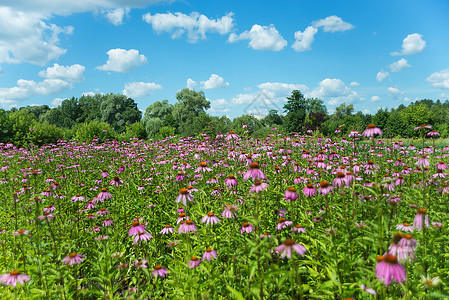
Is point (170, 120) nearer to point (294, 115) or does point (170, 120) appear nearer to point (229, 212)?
point (294, 115)

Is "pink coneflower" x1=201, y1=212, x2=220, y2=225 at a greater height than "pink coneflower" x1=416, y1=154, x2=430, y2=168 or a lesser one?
lesser

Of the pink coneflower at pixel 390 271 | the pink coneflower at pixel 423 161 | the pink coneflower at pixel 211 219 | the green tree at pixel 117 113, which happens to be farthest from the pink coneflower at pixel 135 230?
the green tree at pixel 117 113

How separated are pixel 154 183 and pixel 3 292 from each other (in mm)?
3697

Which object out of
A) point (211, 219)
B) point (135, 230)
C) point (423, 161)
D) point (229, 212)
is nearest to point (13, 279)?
point (135, 230)

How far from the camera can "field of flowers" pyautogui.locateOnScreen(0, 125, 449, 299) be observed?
226 cm

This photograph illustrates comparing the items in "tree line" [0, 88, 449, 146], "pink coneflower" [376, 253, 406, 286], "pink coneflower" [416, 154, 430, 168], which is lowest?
"pink coneflower" [376, 253, 406, 286]

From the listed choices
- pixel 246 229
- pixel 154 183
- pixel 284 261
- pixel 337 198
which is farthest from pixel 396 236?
pixel 154 183

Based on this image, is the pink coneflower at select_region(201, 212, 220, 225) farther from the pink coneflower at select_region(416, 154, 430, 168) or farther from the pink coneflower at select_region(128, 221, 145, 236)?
the pink coneflower at select_region(416, 154, 430, 168)

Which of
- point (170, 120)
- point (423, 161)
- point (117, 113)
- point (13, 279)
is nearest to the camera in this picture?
point (13, 279)

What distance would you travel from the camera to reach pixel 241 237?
9.83ft

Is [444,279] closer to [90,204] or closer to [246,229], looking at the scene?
[246,229]

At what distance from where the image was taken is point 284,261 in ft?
10.7

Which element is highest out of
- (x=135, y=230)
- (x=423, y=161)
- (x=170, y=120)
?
(x=170, y=120)

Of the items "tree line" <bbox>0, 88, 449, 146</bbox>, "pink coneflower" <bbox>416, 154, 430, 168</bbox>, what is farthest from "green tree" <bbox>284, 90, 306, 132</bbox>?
"pink coneflower" <bbox>416, 154, 430, 168</bbox>
